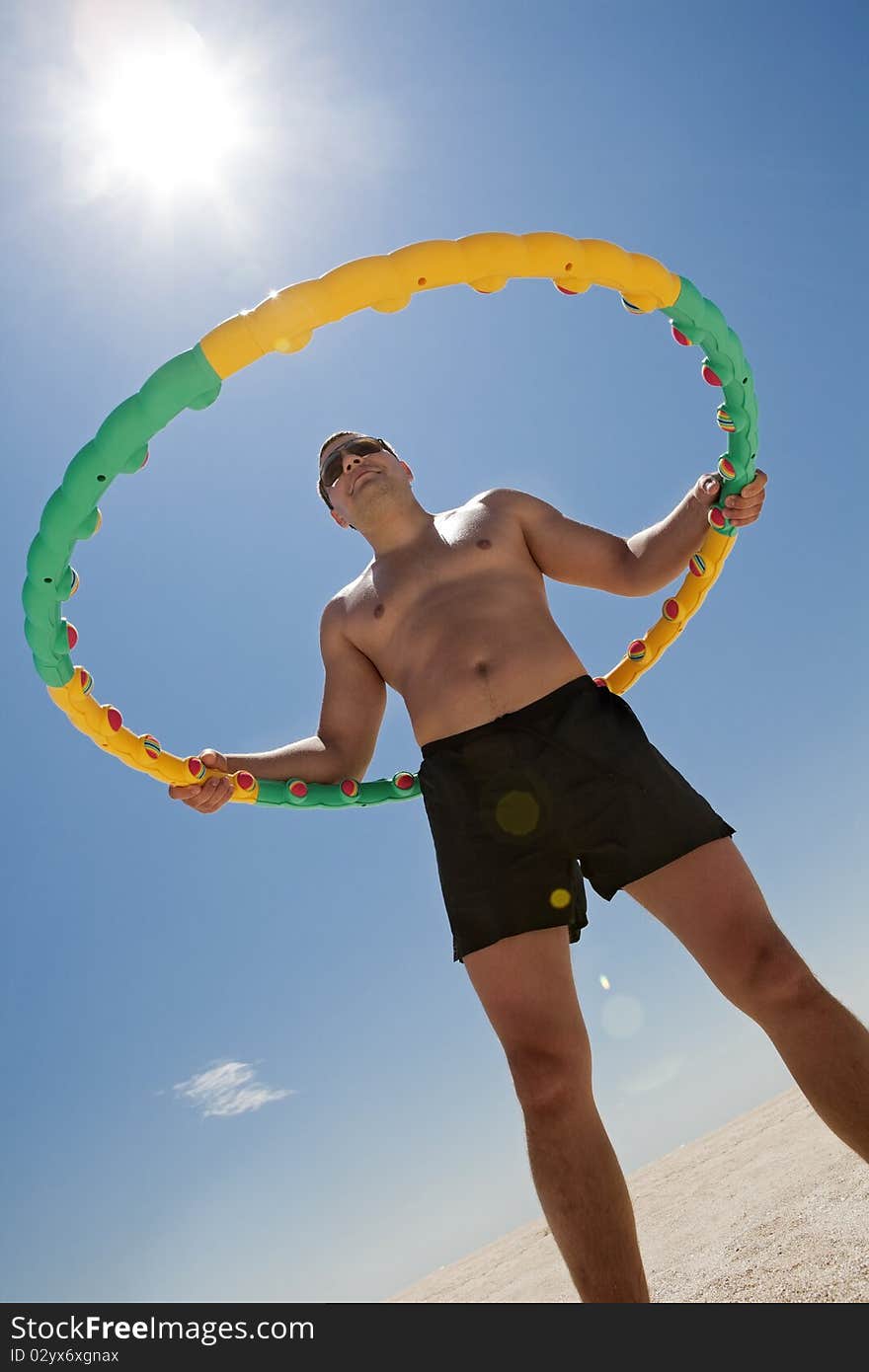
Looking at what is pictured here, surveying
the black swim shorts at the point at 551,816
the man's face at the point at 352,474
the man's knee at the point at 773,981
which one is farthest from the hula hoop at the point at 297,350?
the man's knee at the point at 773,981

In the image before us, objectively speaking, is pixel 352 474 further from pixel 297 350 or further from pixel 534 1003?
pixel 534 1003

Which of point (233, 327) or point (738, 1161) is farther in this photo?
point (738, 1161)

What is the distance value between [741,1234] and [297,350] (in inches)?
225

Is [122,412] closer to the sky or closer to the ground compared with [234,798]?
closer to the sky

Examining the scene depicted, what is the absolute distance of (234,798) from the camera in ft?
16.9

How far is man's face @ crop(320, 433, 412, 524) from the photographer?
16.2ft

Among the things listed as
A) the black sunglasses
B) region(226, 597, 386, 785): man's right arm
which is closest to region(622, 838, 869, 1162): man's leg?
region(226, 597, 386, 785): man's right arm

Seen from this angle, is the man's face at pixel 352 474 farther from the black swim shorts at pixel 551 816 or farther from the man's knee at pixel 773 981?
the man's knee at pixel 773 981

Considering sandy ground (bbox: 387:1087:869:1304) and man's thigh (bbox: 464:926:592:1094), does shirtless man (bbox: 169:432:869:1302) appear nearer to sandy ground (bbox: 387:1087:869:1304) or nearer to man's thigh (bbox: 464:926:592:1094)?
man's thigh (bbox: 464:926:592:1094)

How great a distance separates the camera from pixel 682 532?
4676 millimetres
